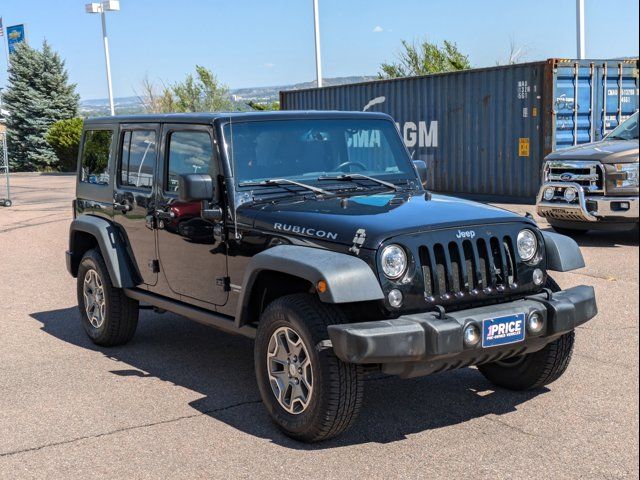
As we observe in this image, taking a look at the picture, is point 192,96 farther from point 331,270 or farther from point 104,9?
point 331,270

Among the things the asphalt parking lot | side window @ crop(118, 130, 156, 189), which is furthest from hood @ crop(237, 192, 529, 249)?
side window @ crop(118, 130, 156, 189)

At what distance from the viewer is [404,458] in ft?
14.5

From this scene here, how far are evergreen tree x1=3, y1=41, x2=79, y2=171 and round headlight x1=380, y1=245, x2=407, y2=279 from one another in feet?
128

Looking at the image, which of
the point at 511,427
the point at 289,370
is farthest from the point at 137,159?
the point at 511,427

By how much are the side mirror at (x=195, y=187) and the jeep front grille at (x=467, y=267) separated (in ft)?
4.75

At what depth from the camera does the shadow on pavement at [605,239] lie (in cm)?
1160

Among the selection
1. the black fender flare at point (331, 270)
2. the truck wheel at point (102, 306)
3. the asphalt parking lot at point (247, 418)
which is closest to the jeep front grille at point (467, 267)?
the black fender flare at point (331, 270)

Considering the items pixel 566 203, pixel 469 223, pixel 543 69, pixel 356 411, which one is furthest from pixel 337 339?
pixel 543 69

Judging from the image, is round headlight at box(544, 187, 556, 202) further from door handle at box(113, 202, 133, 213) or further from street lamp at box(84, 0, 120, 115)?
street lamp at box(84, 0, 120, 115)

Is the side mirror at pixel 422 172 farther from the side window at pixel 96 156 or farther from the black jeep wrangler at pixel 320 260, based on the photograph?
the side window at pixel 96 156

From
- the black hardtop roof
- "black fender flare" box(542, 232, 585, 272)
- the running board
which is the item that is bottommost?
the running board

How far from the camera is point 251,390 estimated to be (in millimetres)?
5672

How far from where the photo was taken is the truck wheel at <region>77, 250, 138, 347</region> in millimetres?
6652

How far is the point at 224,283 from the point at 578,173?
732 centimetres
